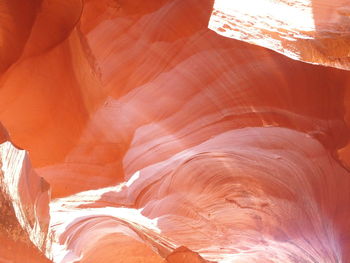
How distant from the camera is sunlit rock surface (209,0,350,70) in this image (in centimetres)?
187

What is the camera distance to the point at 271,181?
1.83 metres

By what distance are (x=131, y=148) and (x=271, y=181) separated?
55 centimetres

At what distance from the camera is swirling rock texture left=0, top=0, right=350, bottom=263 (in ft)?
5.09

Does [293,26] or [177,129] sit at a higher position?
[293,26]

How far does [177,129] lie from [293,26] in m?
0.76

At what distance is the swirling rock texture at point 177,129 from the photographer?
5.09 feet

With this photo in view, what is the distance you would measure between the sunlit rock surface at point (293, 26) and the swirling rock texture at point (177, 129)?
13 millimetres

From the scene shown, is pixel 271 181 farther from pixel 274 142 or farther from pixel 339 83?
pixel 339 83

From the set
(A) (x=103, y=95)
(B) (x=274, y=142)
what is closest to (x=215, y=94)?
(B) (x=274, y=142)

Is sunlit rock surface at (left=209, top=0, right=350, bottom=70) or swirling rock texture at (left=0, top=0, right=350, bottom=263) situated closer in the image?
swirling rock texture at (left=0, top=0, right=350, bottom=263)

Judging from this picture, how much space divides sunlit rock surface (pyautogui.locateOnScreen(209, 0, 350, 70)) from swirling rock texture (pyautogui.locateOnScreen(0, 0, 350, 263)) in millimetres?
13

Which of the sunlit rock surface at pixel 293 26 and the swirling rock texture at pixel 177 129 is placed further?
the sunlit rock surface at pixel 293 26

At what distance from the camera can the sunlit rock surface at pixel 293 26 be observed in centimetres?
187

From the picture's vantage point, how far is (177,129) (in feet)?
5.71
